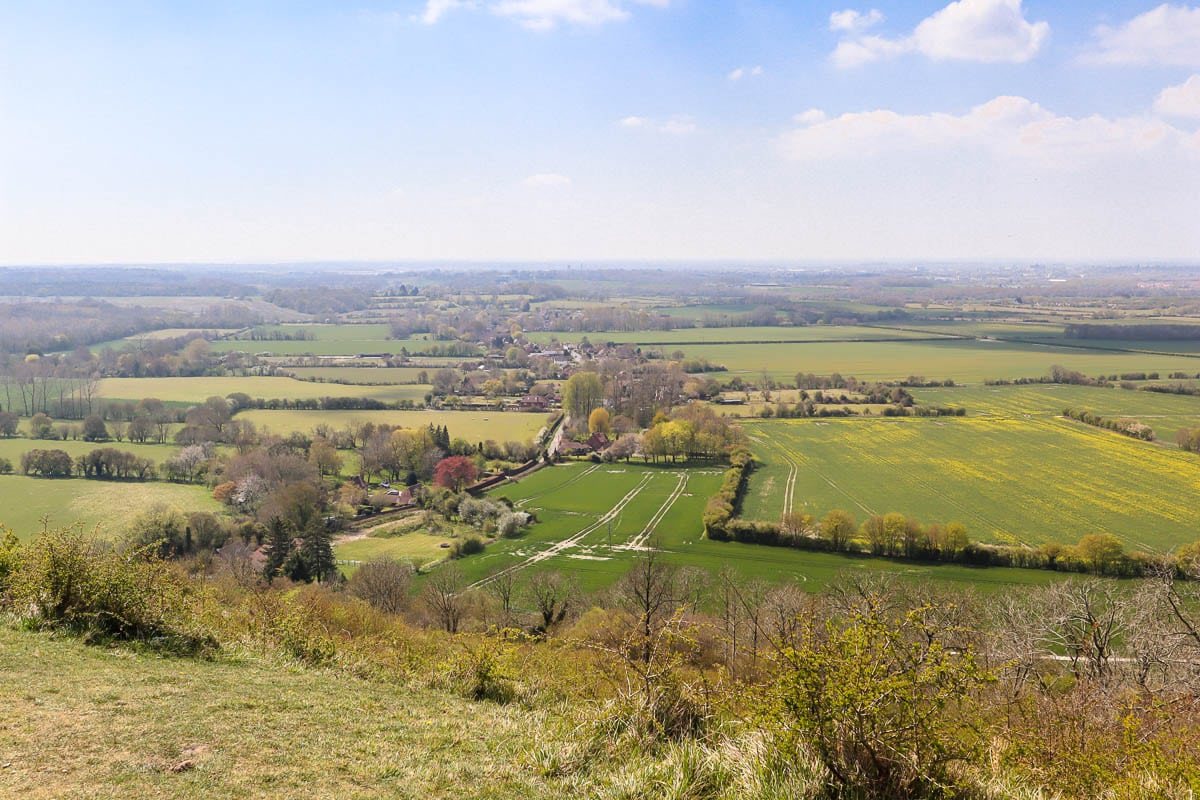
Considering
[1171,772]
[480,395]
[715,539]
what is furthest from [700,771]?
[480,395]

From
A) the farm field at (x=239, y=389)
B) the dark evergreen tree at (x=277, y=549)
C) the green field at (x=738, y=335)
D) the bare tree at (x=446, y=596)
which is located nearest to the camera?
the bare tree at (x=446, y=596)

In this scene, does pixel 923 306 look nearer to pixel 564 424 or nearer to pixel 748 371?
pixel 748 371

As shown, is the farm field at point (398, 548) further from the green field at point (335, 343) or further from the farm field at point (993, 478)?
the green field at point (335, 343)

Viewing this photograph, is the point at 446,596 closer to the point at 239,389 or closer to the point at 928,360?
the point at 239,389

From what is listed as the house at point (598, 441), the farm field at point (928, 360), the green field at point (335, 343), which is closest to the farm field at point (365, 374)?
the green field at point (335, 343)

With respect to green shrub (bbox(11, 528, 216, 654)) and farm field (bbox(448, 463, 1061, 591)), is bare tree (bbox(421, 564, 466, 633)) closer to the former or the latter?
farm field (bbox(448, 463, 1061, 591))

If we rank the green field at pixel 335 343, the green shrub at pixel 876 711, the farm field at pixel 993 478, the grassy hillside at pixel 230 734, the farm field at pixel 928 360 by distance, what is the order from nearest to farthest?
the green shrub at pixel 876 711
the grassy hillside at pixel 230 734
the farm field at pixel 993 478
the farm field at pixel 928 360
the green field at pixel 335 343

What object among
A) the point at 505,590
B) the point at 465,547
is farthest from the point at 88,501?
the point at 505,590

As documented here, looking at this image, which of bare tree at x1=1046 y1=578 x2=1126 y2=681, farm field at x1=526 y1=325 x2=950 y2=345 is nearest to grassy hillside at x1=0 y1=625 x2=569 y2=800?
bare tree at x1=1046 y1=578 x2=1126 y2=681
